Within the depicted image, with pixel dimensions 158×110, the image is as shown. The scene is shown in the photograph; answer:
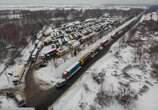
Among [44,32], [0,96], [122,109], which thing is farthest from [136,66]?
Result: [44,32]

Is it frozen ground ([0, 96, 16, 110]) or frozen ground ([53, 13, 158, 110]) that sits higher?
frozen ground ([53, 13, 158, 110])

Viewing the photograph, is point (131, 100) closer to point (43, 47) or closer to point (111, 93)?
point (111, 93)

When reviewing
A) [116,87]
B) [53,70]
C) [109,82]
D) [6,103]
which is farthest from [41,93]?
[116,87]

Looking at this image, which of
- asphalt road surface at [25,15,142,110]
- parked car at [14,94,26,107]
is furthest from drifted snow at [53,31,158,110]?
parked car at [14,94,26,107]

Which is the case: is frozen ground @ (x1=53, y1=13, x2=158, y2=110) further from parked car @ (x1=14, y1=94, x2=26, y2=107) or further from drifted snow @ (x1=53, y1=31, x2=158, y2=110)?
parked car @ (x1=14, y1=94, x2=26, y2=107)

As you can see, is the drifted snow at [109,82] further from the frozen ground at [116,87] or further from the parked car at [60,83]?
the parked car at [60,83]

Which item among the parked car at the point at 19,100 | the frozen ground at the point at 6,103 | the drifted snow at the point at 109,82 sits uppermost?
the drifted snow at the point at 109,82

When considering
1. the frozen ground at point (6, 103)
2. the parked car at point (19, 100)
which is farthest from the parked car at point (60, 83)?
the frozen ground at point (6, 103)

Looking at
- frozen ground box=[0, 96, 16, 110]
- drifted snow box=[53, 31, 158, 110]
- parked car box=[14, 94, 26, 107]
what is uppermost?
drifted snow box=[53, 31, 158, 110]
